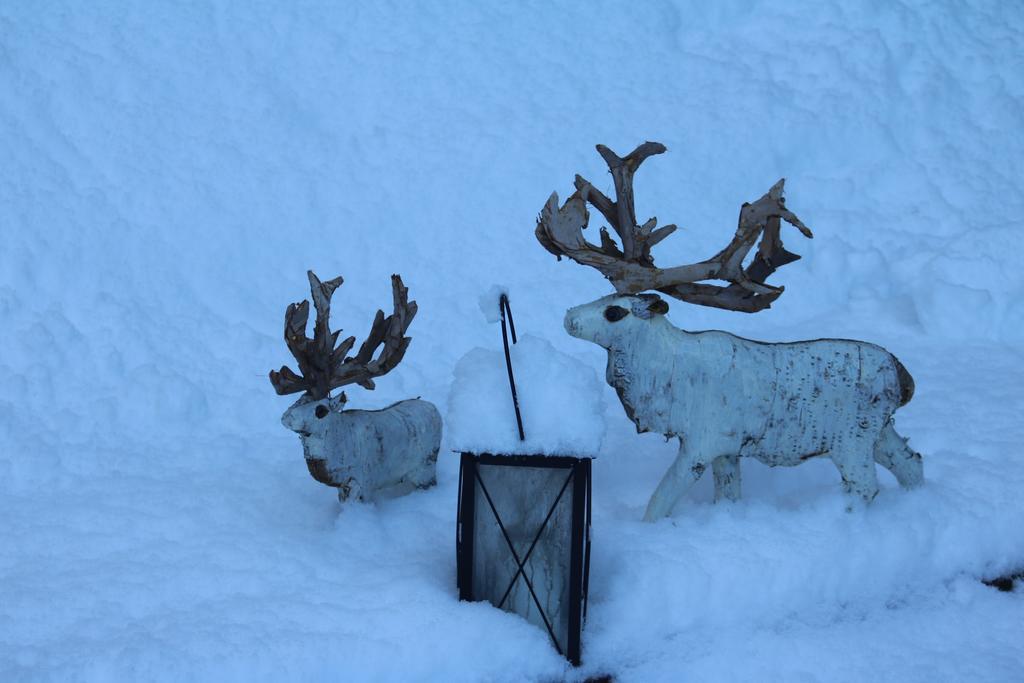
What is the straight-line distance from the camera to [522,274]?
6281mm

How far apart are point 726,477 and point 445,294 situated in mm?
2162

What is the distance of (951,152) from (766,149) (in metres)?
1.10

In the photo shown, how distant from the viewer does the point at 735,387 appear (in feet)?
13.8

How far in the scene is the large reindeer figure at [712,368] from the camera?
164 inches

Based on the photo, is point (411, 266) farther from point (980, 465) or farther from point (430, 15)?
point (980, 465)

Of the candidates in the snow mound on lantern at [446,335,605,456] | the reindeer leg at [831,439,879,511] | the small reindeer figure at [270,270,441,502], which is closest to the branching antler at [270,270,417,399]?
the small reindeer figure at [270,270,441,502]

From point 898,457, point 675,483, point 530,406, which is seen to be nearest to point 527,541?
point 530,406

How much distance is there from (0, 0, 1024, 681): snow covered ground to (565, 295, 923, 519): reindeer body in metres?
0.30

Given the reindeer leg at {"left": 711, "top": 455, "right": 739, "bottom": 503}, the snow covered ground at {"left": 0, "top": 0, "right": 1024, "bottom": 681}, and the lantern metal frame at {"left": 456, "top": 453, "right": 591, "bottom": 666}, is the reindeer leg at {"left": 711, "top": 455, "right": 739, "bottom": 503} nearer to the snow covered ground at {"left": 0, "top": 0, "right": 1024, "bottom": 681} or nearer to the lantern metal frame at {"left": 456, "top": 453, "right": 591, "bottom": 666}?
the snow covered ground at {"left": 0, "top": 0, "right": 1024, "bottom": 681}

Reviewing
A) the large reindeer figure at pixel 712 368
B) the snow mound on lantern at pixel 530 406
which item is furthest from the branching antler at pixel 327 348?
the large reindeer figure at pixel 712 368

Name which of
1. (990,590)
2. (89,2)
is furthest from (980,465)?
(89,2)

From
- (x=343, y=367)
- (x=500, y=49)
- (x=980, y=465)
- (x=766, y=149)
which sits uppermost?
(x=500, y=49)

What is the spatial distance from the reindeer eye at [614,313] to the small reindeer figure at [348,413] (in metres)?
0.72

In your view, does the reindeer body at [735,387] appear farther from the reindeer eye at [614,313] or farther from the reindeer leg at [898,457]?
the reindeer leg at [898,457]
